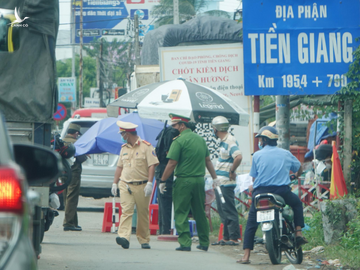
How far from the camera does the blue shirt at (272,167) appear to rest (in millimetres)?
7770

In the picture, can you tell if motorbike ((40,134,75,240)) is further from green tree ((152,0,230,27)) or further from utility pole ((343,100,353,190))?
green tree ((152,0,230,27))

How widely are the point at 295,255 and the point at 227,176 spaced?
2.29 m

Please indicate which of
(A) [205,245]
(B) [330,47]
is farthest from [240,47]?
(A) [205,245]

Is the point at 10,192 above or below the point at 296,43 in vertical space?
below

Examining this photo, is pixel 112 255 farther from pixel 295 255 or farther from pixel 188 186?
pixel 295 255

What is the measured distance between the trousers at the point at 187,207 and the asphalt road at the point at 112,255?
8.6 inches

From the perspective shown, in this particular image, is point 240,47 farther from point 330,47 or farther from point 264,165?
point 264,165

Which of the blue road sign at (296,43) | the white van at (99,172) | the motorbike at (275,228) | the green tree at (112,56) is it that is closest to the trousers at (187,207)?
the motorbike at (275,228)

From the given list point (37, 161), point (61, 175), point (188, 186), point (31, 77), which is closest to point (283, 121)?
point (188, 186)

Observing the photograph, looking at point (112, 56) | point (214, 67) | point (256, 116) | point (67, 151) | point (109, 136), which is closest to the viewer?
point (67, 151)

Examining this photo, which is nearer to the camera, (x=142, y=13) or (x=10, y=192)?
(x=10, y=192)

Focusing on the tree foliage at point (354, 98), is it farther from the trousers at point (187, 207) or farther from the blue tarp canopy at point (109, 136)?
the blue tarp canopy at point (109, 136)

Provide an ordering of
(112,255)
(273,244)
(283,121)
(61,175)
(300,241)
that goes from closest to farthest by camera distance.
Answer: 1. (273,244)
2. (300,241)
3. (61,175)
4. (112,255)
5. (283,121)

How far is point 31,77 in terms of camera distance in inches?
276
